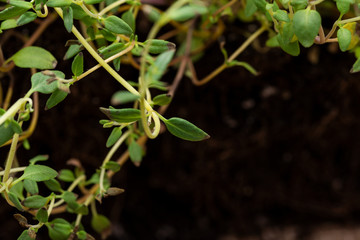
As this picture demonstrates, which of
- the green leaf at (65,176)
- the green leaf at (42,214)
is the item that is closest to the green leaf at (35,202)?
the green leaf at (42,214)

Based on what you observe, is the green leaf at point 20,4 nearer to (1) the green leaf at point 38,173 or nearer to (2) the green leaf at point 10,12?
(2) the green leaf at point 10,12

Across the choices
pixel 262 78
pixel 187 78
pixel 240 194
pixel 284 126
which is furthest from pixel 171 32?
pixel 240 194

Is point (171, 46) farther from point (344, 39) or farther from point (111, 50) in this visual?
point (344, 39)

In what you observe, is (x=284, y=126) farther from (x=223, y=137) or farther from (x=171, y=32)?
(x=171, y=32)

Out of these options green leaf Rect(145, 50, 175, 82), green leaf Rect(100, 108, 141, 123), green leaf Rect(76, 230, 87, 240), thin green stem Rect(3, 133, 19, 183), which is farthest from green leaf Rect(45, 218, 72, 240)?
green leaf Rect(145, 50, 175, 82)

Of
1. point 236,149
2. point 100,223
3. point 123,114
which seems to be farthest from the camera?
point 236,149

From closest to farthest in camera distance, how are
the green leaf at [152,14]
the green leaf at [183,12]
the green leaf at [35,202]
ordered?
1. the green leaf at [183,12]
2. the green leaf at [152,14]
3. the green leaf at [35,202]

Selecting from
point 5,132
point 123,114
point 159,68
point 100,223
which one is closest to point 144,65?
point 159,68
